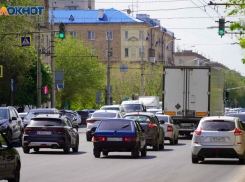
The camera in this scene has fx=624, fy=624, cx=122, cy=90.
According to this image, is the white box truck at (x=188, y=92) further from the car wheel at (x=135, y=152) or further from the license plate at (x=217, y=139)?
the license plate at (x=217, y=139)

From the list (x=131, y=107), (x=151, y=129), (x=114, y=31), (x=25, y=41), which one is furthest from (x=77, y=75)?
(x=151, y=129)

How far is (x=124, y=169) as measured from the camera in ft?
55.7

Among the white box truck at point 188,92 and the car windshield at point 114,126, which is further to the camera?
the white box truck at point 188,92

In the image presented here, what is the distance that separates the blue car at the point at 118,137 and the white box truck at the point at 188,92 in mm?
13116

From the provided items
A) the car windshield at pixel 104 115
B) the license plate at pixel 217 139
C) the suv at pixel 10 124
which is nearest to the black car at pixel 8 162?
the license plate at pixel 217 139

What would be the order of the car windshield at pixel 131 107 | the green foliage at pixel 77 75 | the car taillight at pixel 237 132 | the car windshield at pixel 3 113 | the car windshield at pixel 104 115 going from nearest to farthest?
the car taillight at pixel 237 132
the car windshield at pixel 3 113
the car windshield at pixel 104 115
the car windshield at pixel 131 107
the green foliage at pixel 77 75

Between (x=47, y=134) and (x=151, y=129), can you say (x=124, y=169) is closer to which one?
(x=47, y=134)

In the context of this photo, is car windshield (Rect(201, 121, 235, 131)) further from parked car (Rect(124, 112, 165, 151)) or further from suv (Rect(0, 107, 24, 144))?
suv (Rect(0, 107, 24, 144))

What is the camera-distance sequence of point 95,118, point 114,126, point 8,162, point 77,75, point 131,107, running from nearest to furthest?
point 8,162 < point 114,126 < point 95,118 < point 131,107 < point 77,75

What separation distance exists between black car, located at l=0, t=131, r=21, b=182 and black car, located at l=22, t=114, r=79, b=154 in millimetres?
10571

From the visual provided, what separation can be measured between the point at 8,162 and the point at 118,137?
9.55 m

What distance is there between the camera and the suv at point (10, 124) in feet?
85.4

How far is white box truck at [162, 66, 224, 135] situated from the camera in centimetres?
3397

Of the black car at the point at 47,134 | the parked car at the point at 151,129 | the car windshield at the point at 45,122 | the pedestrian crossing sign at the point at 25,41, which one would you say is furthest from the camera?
the pedestrian crossing sign at the point at 25,41
